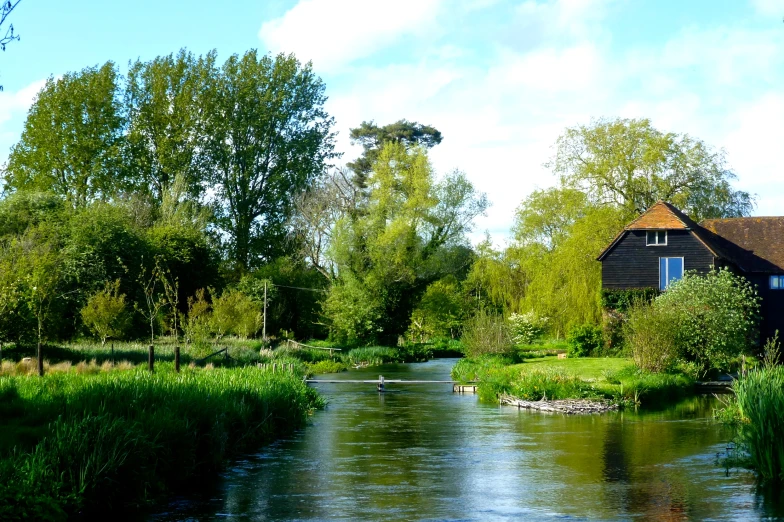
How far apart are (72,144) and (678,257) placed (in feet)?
120

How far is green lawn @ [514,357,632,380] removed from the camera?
35531 millimetres

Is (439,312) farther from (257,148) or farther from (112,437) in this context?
(112,437)

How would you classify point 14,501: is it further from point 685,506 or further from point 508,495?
point 685,506

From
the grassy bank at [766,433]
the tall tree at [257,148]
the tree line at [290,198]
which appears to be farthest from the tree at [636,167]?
the grassy bank at [766,433]

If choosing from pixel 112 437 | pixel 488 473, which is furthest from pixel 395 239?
pixel 112 437

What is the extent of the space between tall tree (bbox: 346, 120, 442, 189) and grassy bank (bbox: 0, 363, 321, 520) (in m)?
50.4

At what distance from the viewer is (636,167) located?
5422 centimetres

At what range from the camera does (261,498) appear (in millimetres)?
15383

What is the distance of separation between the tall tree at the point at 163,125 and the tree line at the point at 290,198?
98 millimetres

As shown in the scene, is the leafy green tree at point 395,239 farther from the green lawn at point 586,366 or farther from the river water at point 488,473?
the river water at point 488,473

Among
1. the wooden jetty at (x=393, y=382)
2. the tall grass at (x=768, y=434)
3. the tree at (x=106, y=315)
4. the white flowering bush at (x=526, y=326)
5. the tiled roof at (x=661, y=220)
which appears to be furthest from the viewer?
the white flowering bush at (x=526, y=326)

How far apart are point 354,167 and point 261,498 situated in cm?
5746

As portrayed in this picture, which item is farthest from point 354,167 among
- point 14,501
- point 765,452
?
point 14,501

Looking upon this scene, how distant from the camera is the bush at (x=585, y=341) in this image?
47.9 metres
